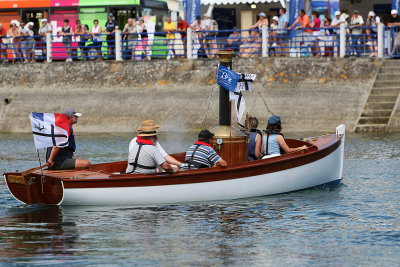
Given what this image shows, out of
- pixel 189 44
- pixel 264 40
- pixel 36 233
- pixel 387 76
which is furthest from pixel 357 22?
pixel 36 233

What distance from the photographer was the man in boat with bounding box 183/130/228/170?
14438 mm

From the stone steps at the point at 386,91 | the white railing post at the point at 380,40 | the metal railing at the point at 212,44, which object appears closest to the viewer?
the stone steps at the point at 386,91

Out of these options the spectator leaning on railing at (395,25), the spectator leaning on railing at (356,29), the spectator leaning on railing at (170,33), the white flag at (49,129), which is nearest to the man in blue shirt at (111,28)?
the spectator leaning on railing at (170,33)

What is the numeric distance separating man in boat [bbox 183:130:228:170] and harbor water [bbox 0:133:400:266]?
0.64 meters

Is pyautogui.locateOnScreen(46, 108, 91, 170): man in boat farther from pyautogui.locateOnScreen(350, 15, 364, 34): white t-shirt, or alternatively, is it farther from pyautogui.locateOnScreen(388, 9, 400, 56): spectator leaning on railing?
pyautogui.locateOnScreen(388, 9, 400, 56): spectator leaning on railing

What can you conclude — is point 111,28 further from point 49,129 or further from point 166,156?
point 49,129

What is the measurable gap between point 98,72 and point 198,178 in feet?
54.8

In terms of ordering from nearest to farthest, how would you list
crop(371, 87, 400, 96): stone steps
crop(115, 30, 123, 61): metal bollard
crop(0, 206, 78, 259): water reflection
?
crop(0, 206, 78, 259): water reflection → crop(371, 87, 400, 96): stone steps → crop(115, 30, 123, 61): metal bollard

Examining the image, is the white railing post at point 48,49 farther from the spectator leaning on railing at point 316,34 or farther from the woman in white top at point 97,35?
the spectator leaning on railing at point 316,34

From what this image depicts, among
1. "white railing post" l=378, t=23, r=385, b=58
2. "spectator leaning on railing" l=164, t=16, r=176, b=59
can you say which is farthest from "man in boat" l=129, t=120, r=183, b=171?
"spectator leaning on railing" l=164, t=16, r=176, b=59

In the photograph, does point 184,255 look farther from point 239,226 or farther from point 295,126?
point 295,126

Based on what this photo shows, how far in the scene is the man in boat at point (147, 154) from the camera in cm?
1410

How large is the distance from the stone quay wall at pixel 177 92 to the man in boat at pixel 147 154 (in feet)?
43.7

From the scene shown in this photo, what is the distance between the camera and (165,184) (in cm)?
1426
